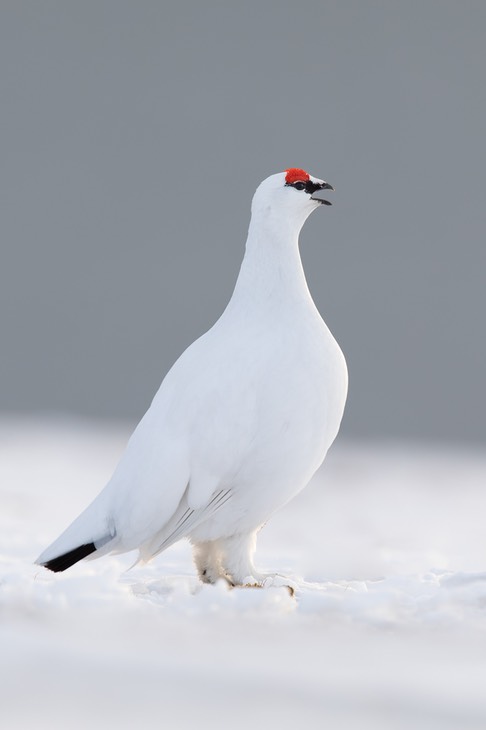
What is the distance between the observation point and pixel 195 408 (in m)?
3.21

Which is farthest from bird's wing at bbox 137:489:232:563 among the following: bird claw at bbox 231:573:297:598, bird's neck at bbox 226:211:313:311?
bird's neck at bbox 226:211:313:311

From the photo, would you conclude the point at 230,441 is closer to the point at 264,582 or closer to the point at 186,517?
the point at 186,517

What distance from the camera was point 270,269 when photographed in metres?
3.41

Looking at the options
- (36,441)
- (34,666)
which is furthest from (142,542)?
(36,441)

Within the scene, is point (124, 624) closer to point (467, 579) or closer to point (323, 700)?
point (323, 700)

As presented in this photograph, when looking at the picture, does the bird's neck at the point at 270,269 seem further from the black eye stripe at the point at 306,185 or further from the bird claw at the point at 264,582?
the bird claw at the point at 264,582

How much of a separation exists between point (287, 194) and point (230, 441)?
0.79 m

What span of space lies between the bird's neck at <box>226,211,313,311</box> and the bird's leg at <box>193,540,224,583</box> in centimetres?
71

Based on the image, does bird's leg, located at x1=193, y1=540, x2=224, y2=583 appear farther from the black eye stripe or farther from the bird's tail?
the black eye stripe

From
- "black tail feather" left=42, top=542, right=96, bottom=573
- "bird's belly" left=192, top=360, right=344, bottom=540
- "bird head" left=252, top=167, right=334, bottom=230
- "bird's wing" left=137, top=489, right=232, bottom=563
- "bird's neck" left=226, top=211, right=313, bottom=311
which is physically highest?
"bird head" left=252, top=167, right=334, bottom=230

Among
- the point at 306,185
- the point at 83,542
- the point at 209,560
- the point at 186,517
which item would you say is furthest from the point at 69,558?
the point at 306,185

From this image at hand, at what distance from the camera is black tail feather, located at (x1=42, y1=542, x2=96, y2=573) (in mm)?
3168

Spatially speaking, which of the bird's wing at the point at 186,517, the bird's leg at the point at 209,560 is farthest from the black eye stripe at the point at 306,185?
the bird's leg at the point at 209,560

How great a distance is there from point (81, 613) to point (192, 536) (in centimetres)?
51
